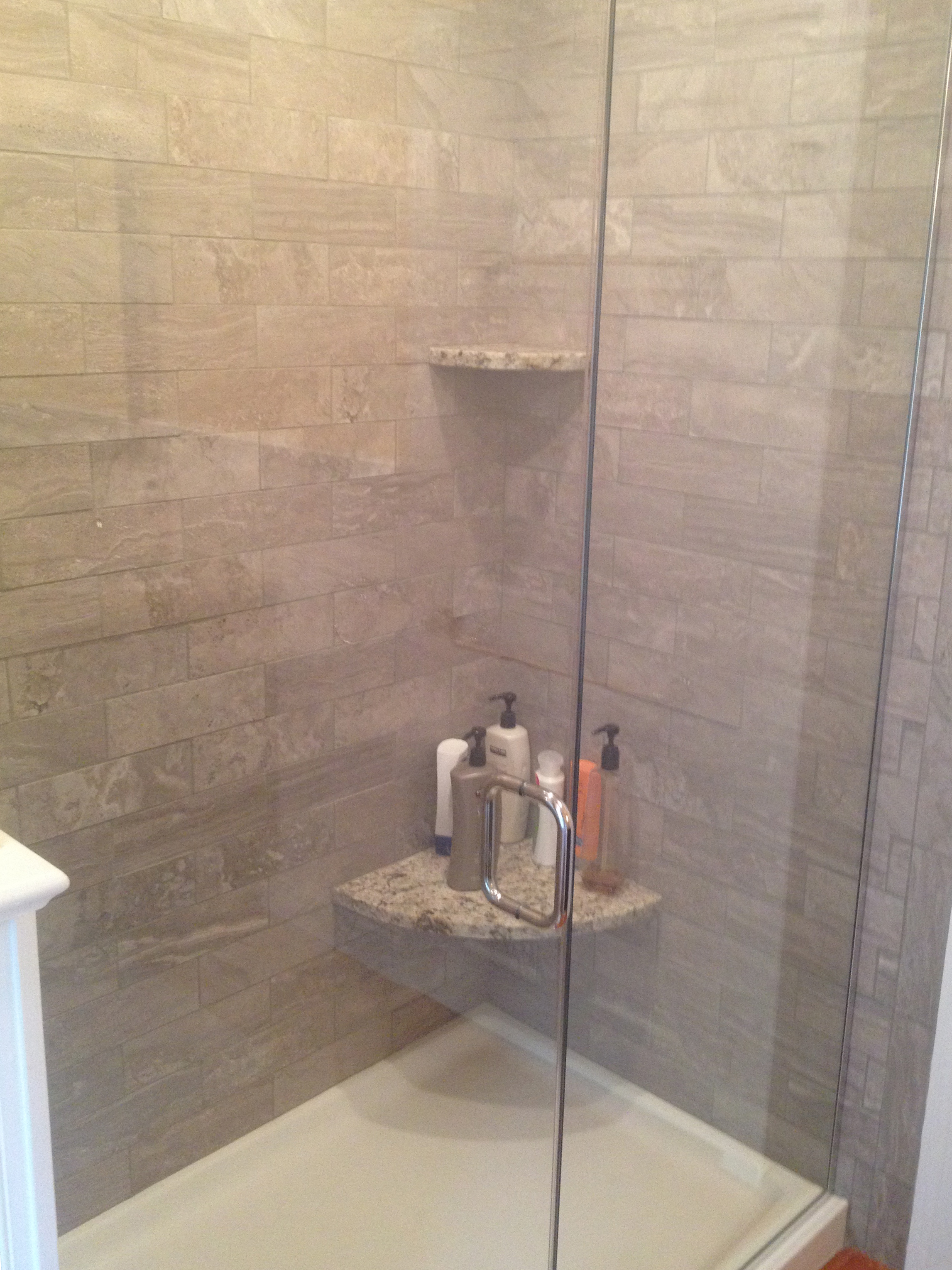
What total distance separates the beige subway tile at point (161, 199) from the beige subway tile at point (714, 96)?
0.50m

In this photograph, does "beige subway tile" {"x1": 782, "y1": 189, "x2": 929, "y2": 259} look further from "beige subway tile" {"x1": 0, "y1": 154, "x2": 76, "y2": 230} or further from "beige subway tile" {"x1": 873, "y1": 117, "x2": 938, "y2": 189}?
"beige subway tile" {"x1": 0, "y1": 154, "x2": 76, "y2": 230}

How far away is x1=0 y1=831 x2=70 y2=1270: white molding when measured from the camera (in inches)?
39.0

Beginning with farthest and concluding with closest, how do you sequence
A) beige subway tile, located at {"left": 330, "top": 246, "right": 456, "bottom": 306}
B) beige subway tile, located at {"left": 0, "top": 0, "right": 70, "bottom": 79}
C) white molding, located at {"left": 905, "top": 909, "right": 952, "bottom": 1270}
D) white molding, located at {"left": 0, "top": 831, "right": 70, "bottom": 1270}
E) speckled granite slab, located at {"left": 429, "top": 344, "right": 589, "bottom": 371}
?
white molding, located at {"left": 905, "top": 909, "right": 952, "bottom": 1270}
speckled granite slab, located at {"left": 429, "top": 344, "right": 589, "bottom": 371}
beige subway tile, located at {"left": 330, "top": 246, "right": 456, "bottom": 306}
beige subway tile, located at {"left": 0, "top": 0, "right": 70, "bottom": 79}
white molding, located at {"left": 0, "top": 831, "right": 70, "bottom": 1270}

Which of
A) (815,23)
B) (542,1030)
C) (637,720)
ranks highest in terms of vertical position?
(815,23)

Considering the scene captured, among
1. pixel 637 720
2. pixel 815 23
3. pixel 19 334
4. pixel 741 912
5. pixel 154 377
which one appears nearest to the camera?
pixel 19 334

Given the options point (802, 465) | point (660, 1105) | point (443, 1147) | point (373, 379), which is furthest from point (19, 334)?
point (660, 1105)

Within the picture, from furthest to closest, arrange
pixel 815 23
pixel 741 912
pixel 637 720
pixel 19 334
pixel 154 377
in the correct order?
pixel 741 912 → pixel 637 720 → pixel 815 23 → pixel 154 377 → pixel 19 334

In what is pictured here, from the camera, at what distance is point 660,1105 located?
67.5 inches

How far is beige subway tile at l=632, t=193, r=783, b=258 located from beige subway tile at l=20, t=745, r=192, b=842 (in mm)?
→ 856

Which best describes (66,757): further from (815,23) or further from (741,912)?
(815,23)

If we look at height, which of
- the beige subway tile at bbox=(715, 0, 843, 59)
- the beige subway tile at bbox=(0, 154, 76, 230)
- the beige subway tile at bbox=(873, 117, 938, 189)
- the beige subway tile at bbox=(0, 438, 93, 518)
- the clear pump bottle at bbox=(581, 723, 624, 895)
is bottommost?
the clear pump bottle at bbox=(581, 723, 624, 895)

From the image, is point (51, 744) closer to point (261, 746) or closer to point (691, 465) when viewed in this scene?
point (261, 746)

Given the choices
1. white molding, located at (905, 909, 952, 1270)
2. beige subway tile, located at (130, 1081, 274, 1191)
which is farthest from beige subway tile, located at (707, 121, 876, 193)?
beige subway tile, located at (130, 1081, 274, 1191)

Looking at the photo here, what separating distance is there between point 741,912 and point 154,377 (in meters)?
1.12
